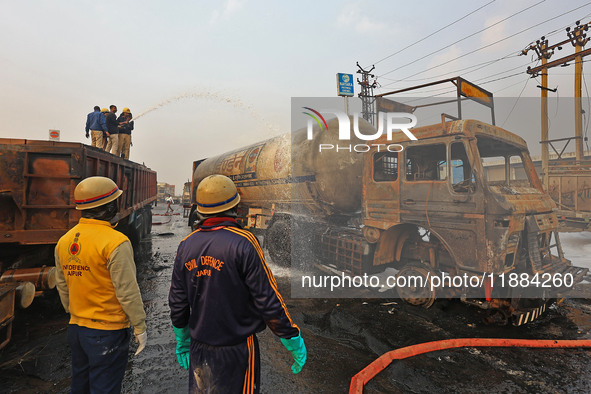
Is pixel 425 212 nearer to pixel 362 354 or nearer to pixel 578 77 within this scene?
pixel 362 354

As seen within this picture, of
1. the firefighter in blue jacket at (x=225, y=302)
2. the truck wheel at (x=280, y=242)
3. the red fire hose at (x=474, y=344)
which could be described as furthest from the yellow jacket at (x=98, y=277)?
the truck wheel at (x=280, y=242)

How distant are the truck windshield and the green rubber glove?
17.6 ft

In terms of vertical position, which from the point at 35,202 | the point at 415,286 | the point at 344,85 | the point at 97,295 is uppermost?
the point at 344,85

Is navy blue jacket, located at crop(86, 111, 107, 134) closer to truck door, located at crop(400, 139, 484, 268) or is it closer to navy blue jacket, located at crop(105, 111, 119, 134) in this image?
navy blue jacket, located at crop(105, 111, 119, 134)

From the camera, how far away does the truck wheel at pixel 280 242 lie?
721 centimetres

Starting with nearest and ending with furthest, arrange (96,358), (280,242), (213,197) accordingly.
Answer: (213,197) → (96,358) → (280,242)

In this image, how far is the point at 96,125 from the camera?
8.02 m

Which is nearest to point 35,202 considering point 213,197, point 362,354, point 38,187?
point 38,187

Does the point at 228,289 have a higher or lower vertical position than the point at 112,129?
lower

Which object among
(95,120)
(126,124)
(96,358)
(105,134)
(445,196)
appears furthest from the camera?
(126,124)

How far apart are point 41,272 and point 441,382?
5.30m

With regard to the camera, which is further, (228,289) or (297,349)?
(297,349)

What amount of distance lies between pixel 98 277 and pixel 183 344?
797 millimetres

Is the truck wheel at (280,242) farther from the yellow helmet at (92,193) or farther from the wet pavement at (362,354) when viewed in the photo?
the yellow helmet at (92,193)
